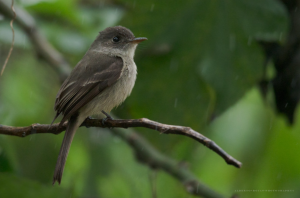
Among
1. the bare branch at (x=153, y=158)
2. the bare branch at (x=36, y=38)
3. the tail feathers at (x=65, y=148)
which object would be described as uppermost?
the tail feathers at (x=65, y=148)

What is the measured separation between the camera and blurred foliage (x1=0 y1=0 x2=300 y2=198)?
343cm

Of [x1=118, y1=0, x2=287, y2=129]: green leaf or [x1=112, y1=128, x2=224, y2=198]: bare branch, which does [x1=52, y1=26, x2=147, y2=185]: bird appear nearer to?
[x1=118, y1=0, x2=287, y2=129]: green leaf

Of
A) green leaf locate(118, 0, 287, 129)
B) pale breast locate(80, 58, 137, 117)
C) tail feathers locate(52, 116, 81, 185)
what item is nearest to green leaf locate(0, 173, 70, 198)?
tail feathers locate(52, 116, 81, 185)

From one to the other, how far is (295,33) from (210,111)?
106 cm

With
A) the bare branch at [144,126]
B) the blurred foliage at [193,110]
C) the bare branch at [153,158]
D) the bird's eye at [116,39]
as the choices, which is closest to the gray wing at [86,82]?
the bare branch at [144,126]

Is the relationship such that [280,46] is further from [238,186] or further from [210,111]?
[238,186]

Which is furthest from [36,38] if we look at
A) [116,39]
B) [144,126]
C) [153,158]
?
[144,126]

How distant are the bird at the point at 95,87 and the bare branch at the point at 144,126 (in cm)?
13

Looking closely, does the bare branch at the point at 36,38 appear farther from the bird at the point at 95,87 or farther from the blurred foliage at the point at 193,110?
the bird at the point at 95,87

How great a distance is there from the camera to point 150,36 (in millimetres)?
3672

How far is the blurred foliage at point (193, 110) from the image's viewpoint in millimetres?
3426

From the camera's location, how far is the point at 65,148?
3148mm

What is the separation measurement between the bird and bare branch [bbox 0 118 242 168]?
13 centimetres

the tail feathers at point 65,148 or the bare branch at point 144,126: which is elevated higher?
the bare branch at point 144,126
